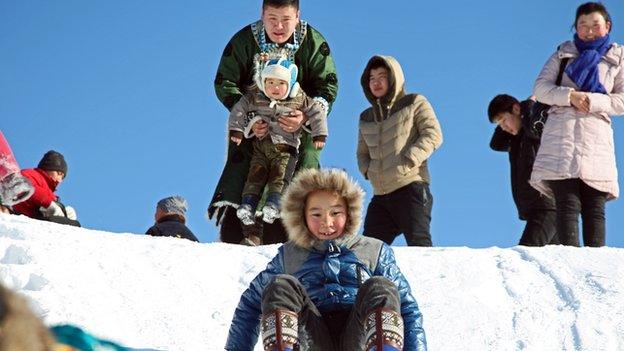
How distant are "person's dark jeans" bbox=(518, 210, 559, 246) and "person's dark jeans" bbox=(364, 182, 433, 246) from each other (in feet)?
2.34

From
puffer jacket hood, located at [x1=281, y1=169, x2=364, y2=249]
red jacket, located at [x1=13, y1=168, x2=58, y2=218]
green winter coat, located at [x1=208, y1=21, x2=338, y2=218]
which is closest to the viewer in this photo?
puffer jacket hood, located at [x1=281, y1=169, x2=364, y2=249]

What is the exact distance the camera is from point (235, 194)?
20.8 ft

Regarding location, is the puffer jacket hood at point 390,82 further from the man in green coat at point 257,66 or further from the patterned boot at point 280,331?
the patterned boot at point 280,331

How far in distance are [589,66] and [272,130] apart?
203 centimetres

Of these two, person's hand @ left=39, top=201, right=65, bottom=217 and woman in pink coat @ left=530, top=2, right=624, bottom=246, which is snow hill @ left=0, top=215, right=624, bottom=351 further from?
person's hand @ left=39, top=201, right=65, bottom=217

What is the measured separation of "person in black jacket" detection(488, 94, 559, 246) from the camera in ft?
22.9

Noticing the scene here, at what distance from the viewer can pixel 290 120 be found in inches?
245

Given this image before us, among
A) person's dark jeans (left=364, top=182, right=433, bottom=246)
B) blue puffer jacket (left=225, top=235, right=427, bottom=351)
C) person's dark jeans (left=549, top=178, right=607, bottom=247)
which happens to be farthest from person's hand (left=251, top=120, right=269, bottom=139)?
blue puffer jacket (left=225, top=235, right=427, bottom=351)

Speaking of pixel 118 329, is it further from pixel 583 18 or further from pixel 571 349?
pixel 583 18

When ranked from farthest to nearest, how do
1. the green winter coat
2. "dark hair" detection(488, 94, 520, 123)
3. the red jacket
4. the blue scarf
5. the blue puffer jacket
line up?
"dark hair" detection(488, 94, 520, 123), the red jacket, the blue scarf, the green winter coat, the blue puffer jacket

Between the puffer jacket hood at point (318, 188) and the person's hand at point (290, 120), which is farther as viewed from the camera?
the person's hand at point (290, 120)

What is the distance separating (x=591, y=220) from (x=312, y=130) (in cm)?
174

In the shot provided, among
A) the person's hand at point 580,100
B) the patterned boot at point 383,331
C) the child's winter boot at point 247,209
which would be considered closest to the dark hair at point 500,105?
the person's hand at point 580,100

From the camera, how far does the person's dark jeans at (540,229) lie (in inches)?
275
